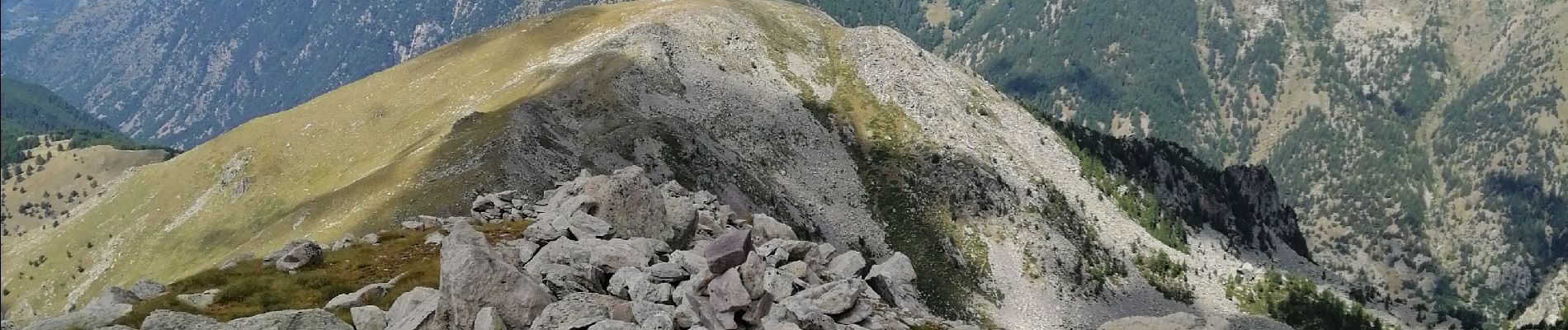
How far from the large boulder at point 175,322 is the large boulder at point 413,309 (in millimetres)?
5549

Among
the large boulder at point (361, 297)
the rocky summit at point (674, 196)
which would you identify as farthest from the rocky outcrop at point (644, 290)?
the large boulder at point (361, 297)

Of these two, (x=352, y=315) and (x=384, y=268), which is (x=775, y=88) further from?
(x=352, y=315)

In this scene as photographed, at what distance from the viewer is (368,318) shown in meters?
31.0

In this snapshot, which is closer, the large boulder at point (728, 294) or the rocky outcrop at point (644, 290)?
the rocky outcrop at point (644, 290)

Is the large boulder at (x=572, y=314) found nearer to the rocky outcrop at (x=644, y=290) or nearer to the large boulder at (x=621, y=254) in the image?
the rocky outcrop at (x=644, y=290)

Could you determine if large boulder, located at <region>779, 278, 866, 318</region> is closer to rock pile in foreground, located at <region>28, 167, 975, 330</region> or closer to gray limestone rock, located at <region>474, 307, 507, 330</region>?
rock pile in foreground, located at <region>28, 167, 975, 330</region>

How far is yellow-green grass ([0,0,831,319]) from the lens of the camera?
9288 cm

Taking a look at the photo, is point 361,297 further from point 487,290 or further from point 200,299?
point 487,290

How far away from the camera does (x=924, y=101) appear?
15538 cm

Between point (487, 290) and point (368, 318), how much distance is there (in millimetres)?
4392

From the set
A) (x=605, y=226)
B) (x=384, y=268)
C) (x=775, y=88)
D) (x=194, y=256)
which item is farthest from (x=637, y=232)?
(x=775, y=88)

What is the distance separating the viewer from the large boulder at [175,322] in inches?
1177

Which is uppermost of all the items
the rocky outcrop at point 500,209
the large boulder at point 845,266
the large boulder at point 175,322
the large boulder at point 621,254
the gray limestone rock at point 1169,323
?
the gray limestone rock at point 1169,323

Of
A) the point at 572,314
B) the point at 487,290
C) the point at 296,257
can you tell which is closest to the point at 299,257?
the point at 296,257
